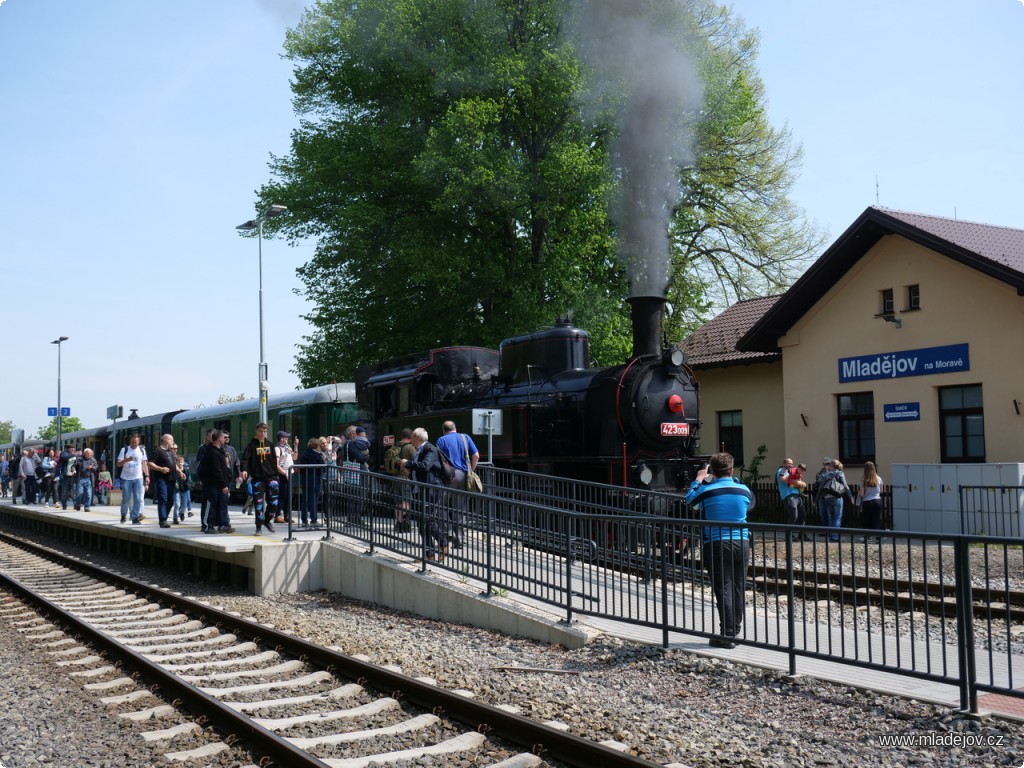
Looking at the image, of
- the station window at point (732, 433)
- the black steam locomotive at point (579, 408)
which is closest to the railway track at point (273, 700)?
the black steam locomotive at point (579, 408)

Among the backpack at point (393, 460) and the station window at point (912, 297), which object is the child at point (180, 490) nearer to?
the backpack at point (393, 460)

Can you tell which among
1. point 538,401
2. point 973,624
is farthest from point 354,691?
point 538,401

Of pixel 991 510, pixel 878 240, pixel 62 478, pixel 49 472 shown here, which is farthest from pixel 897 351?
pixel 49 472

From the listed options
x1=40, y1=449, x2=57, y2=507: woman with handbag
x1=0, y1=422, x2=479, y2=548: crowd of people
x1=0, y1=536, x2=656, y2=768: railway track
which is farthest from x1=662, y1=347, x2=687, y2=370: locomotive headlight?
x1=40, y1=449, x2=57, y2=507: woman with handbag

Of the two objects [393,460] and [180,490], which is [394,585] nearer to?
[393,460]

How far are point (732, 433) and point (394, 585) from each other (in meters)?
18.1

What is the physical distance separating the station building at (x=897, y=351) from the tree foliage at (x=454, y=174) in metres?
5.55

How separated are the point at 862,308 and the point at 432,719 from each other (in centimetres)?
1955

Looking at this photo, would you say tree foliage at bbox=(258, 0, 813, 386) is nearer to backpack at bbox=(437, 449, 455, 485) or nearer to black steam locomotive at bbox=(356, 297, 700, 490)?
black steam locomotive at bbox=(356, 297, 700, 490)

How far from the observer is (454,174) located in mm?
26938

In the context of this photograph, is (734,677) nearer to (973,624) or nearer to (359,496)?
(973,624)

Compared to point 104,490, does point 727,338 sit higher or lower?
higher

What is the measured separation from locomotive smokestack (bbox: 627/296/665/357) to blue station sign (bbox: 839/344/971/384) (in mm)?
8559

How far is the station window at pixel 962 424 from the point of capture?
21047 mm
